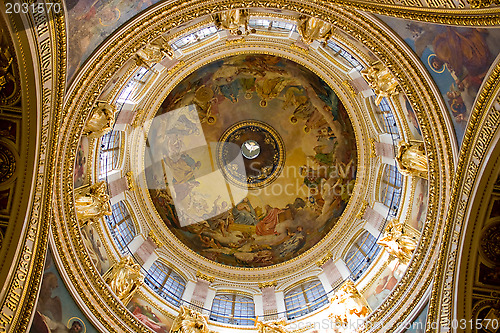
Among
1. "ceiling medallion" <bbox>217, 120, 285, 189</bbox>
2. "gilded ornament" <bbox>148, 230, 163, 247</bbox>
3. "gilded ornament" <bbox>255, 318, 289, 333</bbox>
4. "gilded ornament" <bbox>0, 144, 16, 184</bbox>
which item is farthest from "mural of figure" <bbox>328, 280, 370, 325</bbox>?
"gilded ornament" <bbox>0, 144, 16, 184</bbox>

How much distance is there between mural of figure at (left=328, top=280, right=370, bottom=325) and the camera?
47.4 feet

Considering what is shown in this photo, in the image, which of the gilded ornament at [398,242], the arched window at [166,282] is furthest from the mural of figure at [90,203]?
the gilded ornament at [398,242]

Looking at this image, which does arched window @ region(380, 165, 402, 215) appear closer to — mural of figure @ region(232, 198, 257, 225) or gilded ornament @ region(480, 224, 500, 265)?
gilded ornament @ region(480, 224, 500, 265)

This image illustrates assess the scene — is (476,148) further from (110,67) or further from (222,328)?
(222,328)

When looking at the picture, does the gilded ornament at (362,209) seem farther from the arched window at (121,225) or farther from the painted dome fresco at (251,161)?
the arched window at (121,225)

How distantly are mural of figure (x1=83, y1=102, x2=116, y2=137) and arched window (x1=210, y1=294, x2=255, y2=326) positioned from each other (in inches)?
382

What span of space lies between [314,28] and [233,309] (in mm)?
12793

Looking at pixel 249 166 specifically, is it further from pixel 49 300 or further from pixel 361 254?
pixel 49 300

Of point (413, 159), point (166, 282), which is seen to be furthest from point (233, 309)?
point (413, 159)

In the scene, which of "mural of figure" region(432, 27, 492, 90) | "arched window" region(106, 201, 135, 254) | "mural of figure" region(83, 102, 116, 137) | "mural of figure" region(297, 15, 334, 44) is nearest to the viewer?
"mural of figure" region(432, 27, 492, 90)

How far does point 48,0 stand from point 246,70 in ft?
41.7

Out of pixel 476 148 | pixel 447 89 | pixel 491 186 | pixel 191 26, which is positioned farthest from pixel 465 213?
pixel 191 26

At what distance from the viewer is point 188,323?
15008 mm

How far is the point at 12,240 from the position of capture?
33.4ft
